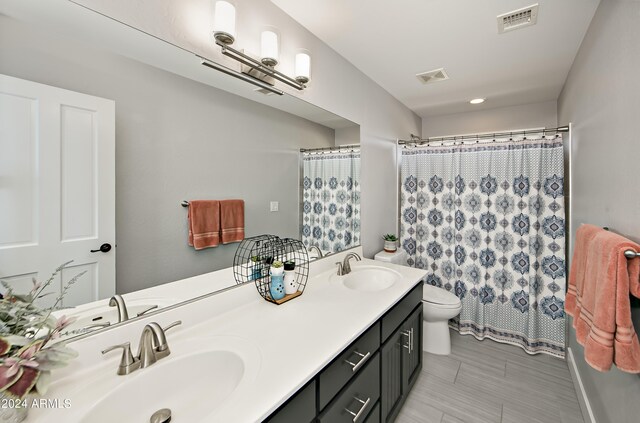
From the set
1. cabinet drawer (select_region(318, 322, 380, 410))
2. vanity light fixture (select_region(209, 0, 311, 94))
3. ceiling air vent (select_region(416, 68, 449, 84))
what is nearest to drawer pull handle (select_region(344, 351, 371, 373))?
cabinet drawer (select_region(318, 322, 380, 410))

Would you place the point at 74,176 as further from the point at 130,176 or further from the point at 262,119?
the point at 262,119

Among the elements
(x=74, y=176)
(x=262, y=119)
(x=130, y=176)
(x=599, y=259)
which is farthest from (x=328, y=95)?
(x=599, y=259)

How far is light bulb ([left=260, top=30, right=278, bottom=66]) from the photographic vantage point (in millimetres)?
1351

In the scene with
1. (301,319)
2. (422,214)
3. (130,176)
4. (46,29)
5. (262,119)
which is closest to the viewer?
(46,29)

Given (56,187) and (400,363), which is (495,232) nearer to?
(400,363)

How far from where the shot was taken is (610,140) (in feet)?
4.15

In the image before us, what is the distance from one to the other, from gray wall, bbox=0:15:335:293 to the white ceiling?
788mm

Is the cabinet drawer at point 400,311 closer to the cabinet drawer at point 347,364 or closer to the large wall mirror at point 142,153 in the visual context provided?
the cabinet drawer at point 347,364

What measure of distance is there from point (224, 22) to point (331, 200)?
127 centimetres

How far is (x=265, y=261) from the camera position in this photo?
145cm

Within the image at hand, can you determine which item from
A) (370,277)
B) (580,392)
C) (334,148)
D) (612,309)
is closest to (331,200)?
(334,148)

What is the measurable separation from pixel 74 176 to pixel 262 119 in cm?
89

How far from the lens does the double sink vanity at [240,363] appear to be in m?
0.75

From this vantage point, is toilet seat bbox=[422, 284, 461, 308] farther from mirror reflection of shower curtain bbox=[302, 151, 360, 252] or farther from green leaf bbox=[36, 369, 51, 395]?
green leaf bbox=[36, 369, 51, 395]
